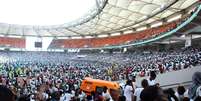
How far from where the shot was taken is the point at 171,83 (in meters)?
17.0

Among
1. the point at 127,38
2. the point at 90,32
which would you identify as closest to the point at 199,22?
the point at 127,38

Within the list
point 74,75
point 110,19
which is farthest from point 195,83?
point 110,19

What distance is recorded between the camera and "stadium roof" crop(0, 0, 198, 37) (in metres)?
40.1

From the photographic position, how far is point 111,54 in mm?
58531

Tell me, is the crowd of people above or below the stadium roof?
below

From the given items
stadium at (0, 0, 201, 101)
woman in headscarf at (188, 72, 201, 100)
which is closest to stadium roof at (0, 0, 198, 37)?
stadium at (0, 0, 201, 101)

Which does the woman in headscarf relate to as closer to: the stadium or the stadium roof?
the stadium

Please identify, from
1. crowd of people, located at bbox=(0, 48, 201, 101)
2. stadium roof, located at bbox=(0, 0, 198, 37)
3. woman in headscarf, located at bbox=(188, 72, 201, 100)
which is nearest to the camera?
woman in headscarf, located at bbox=(188, 72, 201, 100)

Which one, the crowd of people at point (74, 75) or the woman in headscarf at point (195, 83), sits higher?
the woman in headscarf at point (195, 83)

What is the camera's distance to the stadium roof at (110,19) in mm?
40094

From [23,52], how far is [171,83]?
62758mm

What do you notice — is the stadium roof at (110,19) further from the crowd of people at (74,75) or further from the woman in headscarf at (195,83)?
the woman in headscarf at (195,83)

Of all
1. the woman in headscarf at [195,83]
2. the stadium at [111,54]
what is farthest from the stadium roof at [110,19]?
the woman in headscarf at [195,83]

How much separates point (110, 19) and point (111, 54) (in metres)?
8.18
